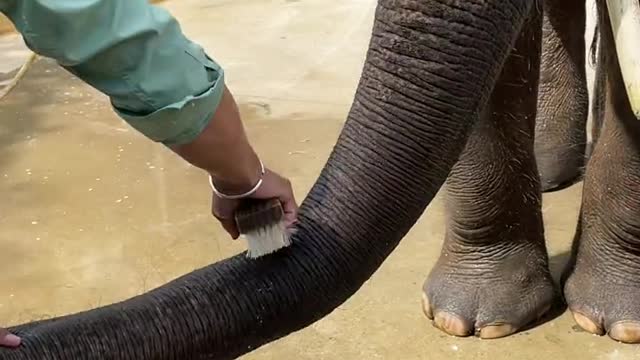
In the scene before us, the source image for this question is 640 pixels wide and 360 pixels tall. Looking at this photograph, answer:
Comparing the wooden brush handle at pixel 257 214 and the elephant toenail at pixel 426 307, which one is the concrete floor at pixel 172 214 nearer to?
the elephant toenail at pixel 426 307

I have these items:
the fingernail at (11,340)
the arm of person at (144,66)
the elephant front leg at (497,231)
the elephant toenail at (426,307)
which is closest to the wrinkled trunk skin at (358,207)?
the fingernail at (11,340)

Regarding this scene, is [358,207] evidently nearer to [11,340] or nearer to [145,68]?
[145,68]

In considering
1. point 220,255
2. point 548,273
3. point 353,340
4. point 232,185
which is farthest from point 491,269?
point 232,185

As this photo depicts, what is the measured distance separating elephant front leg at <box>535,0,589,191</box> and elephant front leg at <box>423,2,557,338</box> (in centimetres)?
60

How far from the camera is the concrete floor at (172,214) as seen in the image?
215 centimetres

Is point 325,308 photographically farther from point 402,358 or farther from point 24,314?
point 24,314

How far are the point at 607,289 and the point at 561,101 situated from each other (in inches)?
29.3

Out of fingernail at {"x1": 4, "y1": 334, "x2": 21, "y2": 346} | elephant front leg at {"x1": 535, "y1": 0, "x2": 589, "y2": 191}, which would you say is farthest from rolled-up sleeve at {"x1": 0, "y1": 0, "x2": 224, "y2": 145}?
elephant front leg at {"x1": 535, "y1": 0, "x2": 589, "y2": 191}

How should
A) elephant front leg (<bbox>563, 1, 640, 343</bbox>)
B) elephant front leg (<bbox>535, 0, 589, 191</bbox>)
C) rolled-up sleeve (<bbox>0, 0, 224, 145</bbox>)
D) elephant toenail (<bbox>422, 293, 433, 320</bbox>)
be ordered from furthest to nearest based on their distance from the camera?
elephant front leg (<bbox>535, 0, 589, 191</bbox>)
elephant toenail (<bbox>422, 293, 433, 320</bbox>)
elephant front leg (<bbox>563, 1, 640, 343</bbox>)
rolled-up sleeve (<bbox>0, 0, 224, 145</bbox>)

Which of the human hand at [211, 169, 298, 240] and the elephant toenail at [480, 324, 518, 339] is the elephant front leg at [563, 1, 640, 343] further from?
the human hand at [211, 169, 298, 240]

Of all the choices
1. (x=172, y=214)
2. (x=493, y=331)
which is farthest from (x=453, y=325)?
(x=172, y=214)

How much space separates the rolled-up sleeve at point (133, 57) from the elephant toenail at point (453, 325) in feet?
3.43

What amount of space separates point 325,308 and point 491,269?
1.04 meters

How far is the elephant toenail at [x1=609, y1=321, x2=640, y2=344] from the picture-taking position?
6.95 feet
